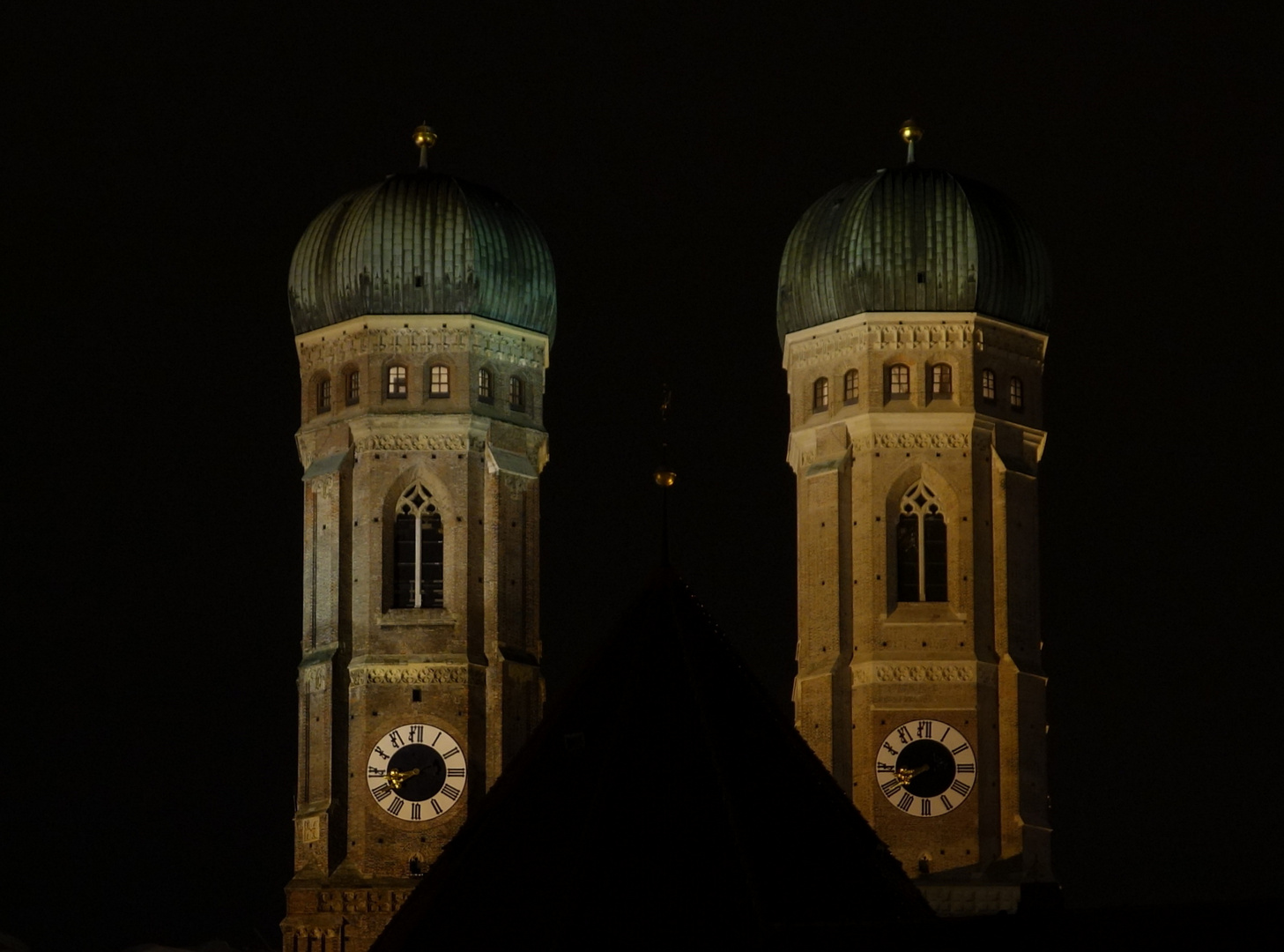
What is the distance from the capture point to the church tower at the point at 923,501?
6694cm

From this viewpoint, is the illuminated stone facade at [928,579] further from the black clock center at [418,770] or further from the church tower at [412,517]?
the black clock center at [418,770]

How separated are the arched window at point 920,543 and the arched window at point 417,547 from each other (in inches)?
248

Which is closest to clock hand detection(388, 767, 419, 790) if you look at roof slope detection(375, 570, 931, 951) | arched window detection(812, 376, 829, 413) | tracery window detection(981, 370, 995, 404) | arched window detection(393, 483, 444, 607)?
arched window detection(393, 483, 444, 607)

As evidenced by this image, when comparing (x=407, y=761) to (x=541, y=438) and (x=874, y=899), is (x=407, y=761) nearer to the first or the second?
(x=541, y=438)

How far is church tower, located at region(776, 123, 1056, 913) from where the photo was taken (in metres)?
66.9

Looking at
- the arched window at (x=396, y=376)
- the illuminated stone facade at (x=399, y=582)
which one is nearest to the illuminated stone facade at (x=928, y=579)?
the illuminated stone facade at (x=399, y=582)

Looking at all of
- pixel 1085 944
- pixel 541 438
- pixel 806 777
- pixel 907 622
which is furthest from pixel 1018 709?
pixel 1085 944

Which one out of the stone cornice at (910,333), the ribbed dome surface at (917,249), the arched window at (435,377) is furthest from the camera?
the arched window at (435,377)

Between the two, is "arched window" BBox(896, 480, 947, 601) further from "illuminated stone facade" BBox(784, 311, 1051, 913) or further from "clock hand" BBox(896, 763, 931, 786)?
"clock hand" BBox(896, 763, 931, 786)

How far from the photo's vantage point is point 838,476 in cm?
6800

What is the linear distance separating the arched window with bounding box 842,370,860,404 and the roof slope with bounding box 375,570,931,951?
16.6m

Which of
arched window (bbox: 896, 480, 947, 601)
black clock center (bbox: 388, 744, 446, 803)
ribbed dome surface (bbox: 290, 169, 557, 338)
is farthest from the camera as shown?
ribbed dome surface (bbox: 290, 169, 557, 338)

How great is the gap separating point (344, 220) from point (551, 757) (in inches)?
789

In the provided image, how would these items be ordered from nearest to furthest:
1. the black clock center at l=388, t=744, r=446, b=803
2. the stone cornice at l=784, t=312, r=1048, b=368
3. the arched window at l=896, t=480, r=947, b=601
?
the black clock center at l=388, t=744, r=446, b=803 < the arched window at l=896, t=480, r=947, b=601 < the stone cornice at l=784, t=312, r=1048, b=368
